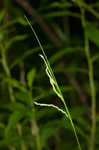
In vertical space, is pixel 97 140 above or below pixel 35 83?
below

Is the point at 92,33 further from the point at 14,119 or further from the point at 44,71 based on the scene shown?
the point at 14,119

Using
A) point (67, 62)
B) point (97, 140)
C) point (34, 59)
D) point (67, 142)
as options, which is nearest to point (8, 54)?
point (34, 59)

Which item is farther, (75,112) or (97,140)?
(97,140)

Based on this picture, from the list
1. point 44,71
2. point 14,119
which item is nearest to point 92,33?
point 44,71

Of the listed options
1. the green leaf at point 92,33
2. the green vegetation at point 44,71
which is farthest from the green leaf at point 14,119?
the green leaf at point 92,33

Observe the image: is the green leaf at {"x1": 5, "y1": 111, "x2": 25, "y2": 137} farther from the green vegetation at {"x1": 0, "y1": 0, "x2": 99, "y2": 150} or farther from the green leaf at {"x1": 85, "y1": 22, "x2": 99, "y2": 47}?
the green leaf at {"x1": 85, "y1": 22, "x2": 99, "y2": 47}

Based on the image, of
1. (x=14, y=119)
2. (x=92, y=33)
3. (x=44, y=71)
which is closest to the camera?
(x=14, y=119)

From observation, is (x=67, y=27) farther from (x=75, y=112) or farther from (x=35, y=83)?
(x=75, y=112)

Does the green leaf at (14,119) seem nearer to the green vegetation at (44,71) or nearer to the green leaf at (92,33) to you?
the green vegetation at (44,71)
